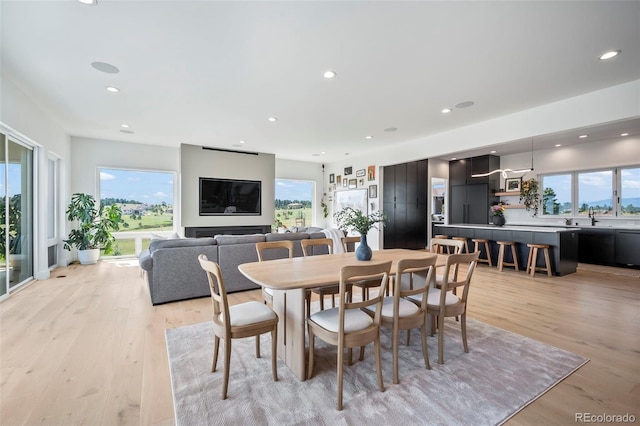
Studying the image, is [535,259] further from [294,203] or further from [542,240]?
[294,203]

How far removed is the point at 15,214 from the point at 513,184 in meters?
10.2

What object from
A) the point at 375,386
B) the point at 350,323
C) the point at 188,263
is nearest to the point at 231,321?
the point at 350,323

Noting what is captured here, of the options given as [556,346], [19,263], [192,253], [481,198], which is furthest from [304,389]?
[481,198]

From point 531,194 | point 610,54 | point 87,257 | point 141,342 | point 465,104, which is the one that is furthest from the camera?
point 531,194

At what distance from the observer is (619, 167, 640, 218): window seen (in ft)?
19.9

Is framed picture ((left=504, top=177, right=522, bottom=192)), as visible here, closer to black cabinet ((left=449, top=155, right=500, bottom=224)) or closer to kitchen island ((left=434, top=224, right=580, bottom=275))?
black cabinet ((left=449, top=155, right=500, bottom=224))

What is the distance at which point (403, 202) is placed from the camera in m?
8.09

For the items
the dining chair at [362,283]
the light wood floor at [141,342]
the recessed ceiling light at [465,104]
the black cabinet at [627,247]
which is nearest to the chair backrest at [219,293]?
the light wood floor at [141,342]

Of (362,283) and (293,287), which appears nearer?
(293,287)

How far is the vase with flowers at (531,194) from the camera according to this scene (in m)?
7.30

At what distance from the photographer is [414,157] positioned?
644 cm

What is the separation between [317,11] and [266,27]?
19.4 inches

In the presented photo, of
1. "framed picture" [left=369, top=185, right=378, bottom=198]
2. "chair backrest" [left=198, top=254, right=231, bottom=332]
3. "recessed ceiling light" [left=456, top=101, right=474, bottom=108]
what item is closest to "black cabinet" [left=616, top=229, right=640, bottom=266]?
"recessed ceiling light" [left=456, top=101, right=474, bottom=108]

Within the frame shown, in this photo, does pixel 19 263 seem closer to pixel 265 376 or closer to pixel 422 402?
pixel 265 376
